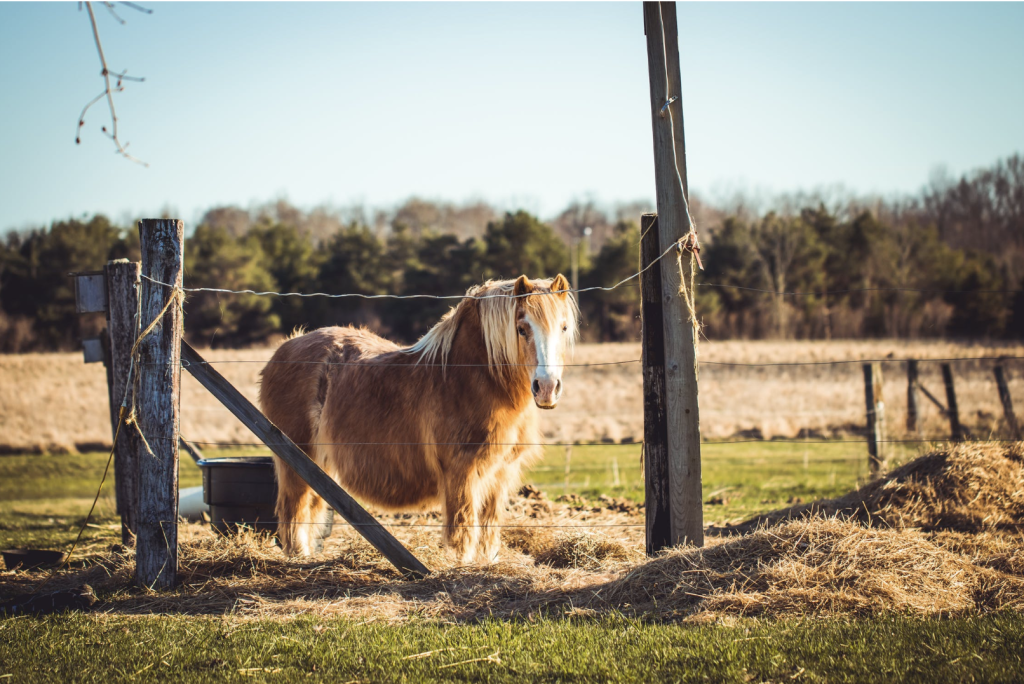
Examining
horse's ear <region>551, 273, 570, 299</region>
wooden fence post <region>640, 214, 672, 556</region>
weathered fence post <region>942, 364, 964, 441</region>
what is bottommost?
weathered fence post <region>942, 364, 964, 441</region>

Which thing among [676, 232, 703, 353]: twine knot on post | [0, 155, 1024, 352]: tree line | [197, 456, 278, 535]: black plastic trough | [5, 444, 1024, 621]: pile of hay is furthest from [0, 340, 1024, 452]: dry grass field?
[676, 232, 703, 353]: twine knot on post

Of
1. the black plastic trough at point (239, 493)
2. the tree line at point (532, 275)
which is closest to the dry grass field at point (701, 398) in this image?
the tree line at point (532, 275)

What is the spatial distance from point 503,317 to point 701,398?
18.7 m

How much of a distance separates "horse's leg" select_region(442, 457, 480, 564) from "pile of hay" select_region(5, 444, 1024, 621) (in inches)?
5.5

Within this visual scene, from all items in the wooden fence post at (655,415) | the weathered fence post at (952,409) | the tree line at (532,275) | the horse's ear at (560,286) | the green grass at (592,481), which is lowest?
the green grass at (592,481)

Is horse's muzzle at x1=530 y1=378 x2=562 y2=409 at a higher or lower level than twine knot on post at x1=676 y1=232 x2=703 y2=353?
lower

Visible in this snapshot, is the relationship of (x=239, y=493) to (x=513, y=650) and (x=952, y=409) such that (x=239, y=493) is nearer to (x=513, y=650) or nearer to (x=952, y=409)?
(x=513, y=650)

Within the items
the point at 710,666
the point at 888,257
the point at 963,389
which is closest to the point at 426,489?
the point at 710,666

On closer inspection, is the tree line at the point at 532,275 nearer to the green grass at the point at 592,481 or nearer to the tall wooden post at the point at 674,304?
the green grass at the point at 592,481

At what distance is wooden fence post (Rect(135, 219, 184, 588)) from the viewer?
4.56 m

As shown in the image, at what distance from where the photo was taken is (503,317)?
16.0 feet

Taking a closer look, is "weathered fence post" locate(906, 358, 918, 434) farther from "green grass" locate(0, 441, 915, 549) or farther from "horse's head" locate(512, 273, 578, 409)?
"horse's head" locate(512, 273, 578, 409)

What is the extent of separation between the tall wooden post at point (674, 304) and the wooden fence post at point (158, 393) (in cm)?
330

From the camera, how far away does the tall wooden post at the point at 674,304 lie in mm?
4621
